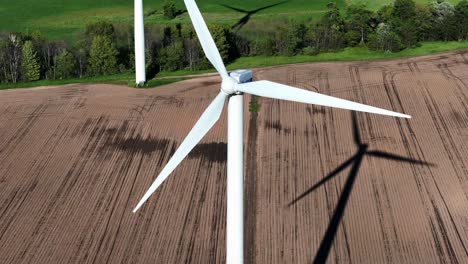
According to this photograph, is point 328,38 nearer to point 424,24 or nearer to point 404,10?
point 404,10

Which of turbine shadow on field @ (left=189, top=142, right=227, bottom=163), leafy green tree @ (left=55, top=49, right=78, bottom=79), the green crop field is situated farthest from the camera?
the green crop field

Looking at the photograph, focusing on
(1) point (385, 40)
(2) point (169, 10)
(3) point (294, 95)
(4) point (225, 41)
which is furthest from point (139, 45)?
(3) point (294, 95)

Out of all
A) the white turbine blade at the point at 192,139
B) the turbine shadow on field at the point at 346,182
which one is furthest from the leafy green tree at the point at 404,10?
the white turbine blade at the point at 192,139

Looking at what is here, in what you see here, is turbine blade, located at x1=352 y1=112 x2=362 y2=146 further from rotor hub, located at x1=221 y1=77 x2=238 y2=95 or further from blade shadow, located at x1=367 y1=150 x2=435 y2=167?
rotor hub, located at x1=221 y1=77 x2=238 y2=95

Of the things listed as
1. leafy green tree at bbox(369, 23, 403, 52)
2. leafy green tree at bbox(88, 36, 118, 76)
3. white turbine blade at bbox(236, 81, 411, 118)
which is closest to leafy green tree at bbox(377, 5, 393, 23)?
leafy green tree at bbox(369, 23, 403, 52)

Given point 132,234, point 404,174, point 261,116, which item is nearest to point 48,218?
point 132,234

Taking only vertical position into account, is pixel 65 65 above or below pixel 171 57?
below

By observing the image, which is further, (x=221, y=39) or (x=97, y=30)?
(x=97, y=30)
